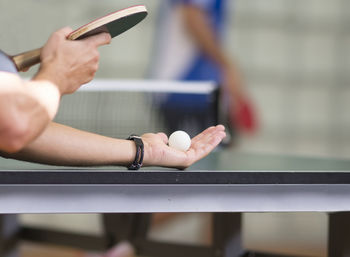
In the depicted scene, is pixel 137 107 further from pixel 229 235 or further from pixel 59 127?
pixel 59 127

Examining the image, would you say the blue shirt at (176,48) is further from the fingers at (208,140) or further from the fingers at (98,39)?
the fingers at (98,39)

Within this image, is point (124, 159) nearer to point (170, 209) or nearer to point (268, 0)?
point (170, 209)

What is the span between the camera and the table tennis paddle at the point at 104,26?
0.92 metres

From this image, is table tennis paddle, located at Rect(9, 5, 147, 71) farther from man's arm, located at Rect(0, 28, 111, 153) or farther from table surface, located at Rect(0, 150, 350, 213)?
table surface, located at Rect(0, 150, 350, 213)

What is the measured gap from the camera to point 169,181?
0.91 m

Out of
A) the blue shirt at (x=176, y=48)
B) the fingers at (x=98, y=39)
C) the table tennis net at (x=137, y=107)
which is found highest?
the blue shirt at (x=176, y=48)

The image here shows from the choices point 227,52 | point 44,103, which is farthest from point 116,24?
point 227,52

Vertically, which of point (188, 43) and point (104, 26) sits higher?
point (188, 43)

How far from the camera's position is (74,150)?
39.0 inches

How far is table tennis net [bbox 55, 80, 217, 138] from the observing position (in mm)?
A: 2404

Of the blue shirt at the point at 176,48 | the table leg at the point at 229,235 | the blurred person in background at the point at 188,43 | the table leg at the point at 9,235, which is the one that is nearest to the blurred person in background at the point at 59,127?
the table leg at the point at 229,235

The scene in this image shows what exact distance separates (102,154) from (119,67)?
11.4 feet

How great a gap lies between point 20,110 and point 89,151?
21 cm

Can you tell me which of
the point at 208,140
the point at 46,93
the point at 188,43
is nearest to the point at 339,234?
the point at 208,140
